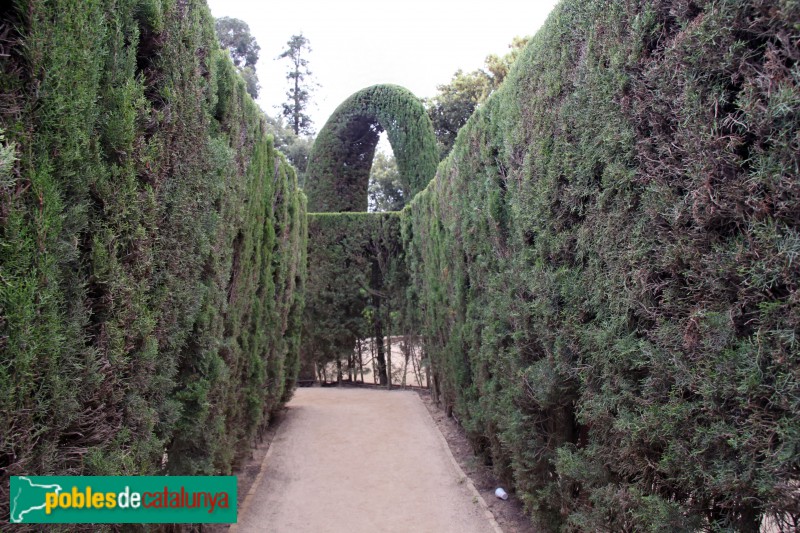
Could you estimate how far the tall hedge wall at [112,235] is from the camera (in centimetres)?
151

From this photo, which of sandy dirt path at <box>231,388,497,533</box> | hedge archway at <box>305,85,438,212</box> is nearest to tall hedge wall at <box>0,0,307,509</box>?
sandy dirt path at <box>231,388,497,533</box>

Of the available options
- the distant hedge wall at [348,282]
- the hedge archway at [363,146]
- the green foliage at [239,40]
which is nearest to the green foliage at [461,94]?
the hedge archway at [363,146]

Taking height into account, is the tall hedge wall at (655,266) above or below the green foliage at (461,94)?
below

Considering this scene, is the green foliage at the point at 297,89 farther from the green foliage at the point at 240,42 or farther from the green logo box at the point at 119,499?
the green logo box at the point at 119,499

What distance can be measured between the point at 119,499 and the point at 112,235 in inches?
41.8

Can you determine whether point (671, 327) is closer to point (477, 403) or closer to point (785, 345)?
point (785, 345)

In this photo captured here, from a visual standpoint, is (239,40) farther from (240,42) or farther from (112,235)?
(112,235)

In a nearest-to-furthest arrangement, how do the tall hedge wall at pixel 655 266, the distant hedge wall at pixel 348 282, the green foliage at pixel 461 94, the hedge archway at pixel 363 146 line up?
1. the tall hedge wall at pixel 655 266
2. the distant hedge wall at pixel 348 282
3. the hedge archway at pixel 363 146
4. the green foliage at pixel 461 94

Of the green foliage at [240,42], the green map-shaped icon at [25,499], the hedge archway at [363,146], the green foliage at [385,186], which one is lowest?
the green map-shaped icon at [25,499]

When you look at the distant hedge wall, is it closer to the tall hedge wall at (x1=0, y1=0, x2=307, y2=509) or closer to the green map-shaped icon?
the tall hedge wall at (x1=0, y1=0, x2=307, y2=509)

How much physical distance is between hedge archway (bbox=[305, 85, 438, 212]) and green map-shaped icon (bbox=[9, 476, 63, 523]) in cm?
1080

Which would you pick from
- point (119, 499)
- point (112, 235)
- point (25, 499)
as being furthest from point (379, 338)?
point (25, 499)

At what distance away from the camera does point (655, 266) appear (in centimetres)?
196

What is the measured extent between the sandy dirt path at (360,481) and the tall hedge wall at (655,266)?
104 cm
